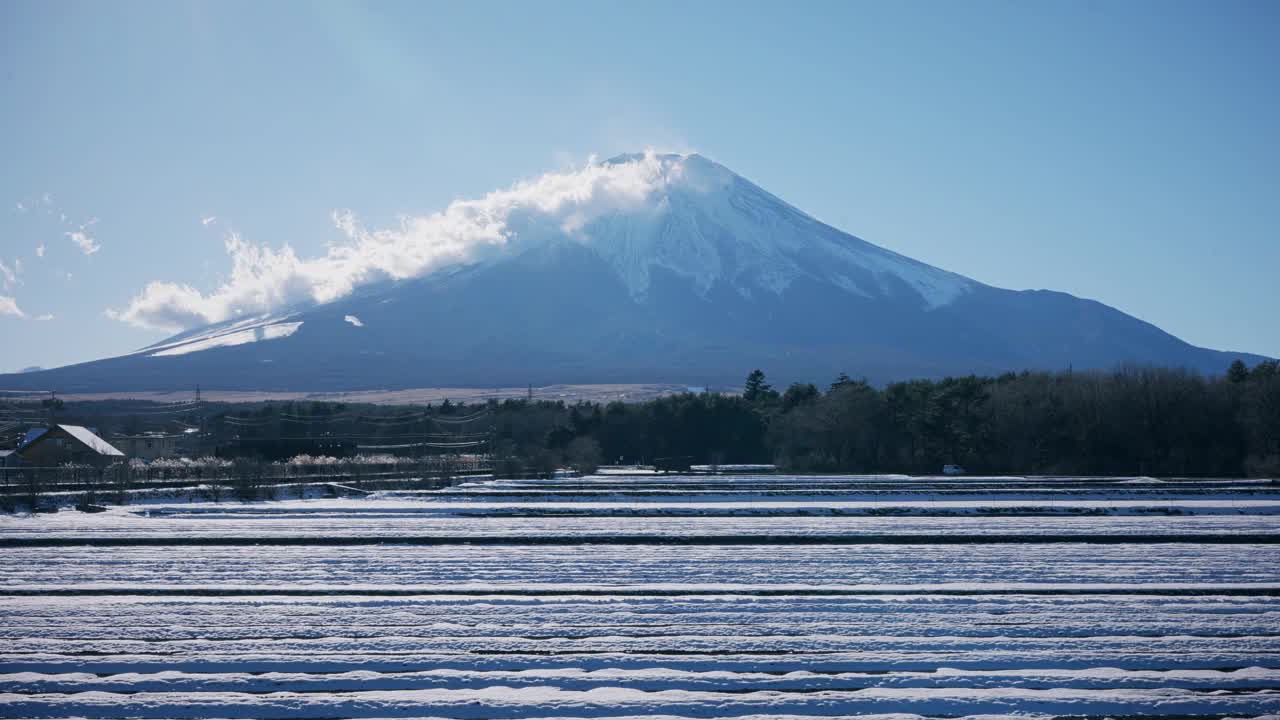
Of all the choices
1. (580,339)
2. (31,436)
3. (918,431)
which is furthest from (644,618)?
(580,339)

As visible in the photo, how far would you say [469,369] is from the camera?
15138cm

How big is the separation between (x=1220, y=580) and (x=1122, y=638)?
3971mm

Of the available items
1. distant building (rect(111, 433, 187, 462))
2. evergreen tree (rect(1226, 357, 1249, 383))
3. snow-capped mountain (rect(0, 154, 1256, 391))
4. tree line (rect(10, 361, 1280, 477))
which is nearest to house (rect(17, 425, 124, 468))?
tree line (rect(10, 361, 1280, 477))

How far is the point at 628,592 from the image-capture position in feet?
43.4

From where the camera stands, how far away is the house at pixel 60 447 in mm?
49478

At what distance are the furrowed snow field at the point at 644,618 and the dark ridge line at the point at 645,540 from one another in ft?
0.25

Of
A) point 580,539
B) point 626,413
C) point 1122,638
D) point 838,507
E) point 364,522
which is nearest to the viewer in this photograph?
point 1122,638

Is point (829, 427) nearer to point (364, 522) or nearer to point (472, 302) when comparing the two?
point (364, 522)

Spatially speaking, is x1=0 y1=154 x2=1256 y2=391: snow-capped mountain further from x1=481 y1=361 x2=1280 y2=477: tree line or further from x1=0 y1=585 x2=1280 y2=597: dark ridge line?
x1=0 y1=585 x2=1280 y2=597: dark ridge line

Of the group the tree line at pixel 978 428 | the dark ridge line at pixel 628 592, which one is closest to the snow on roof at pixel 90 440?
the tree line at pixel 978 428

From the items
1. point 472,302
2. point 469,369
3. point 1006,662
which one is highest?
point 472,302

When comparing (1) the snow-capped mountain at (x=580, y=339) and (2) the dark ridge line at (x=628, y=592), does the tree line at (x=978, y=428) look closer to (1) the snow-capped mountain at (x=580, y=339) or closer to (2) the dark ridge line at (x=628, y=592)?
(2) the dark ridge line at (x=628, y=592)

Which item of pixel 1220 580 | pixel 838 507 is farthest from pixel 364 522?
pixel 1220 580

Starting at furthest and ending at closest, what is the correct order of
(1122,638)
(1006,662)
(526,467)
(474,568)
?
Result: (526,467) < (474,568) < (1122,638) < (1006,662)
